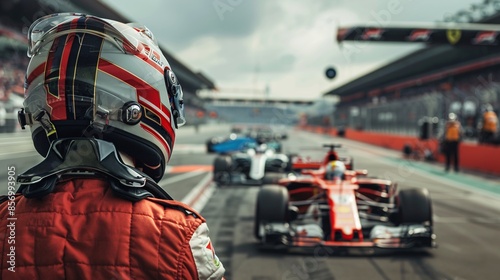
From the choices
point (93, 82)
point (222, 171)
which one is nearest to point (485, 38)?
point (222, 171)

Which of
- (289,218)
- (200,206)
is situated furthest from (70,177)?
(200,206)

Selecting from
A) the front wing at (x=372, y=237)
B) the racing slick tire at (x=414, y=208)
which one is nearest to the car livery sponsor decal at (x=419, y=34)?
the racing slick tire at (x=414, y=208)

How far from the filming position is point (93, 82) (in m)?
1.25

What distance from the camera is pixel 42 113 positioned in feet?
4.22

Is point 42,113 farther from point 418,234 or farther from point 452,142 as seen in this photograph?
point 452,142

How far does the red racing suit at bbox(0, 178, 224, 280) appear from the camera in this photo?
3.67 ft

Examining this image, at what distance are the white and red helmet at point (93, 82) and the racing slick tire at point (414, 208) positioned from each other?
14.2 ft

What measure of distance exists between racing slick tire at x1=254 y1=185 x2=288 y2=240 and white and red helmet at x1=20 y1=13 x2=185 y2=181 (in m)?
3.87

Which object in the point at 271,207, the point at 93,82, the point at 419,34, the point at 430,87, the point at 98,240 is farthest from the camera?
the point at 430,87

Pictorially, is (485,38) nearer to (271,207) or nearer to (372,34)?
(372,34)

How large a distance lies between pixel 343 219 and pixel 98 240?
160 inches

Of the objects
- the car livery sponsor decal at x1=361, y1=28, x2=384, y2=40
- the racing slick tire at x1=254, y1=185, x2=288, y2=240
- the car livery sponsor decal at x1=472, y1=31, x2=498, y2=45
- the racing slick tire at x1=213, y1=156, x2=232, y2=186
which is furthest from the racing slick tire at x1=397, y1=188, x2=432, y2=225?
the car livery sponsor decal at x1=472, y1=31, x2=498, y2=45

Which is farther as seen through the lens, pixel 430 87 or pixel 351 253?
pixel 430 87

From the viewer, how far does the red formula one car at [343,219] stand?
4.88 m
